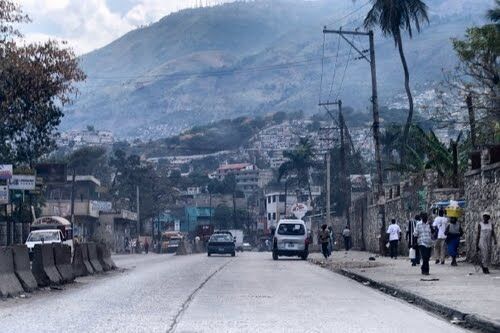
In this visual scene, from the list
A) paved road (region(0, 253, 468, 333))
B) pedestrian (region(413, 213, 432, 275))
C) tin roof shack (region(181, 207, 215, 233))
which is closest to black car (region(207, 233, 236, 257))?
pedestrian (region(413, 213, 432, 275))

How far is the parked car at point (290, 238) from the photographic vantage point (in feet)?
165

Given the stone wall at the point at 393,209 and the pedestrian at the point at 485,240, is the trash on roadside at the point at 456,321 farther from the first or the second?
the stone wall at the point at 393,209

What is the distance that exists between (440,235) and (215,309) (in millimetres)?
17108

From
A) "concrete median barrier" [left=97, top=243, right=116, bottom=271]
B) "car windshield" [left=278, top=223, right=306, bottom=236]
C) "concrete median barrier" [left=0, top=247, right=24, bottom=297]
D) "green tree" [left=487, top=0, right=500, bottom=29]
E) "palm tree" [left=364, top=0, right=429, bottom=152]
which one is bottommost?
"concrete median barrier" [left=0, top=247, right=24, bottom=297]

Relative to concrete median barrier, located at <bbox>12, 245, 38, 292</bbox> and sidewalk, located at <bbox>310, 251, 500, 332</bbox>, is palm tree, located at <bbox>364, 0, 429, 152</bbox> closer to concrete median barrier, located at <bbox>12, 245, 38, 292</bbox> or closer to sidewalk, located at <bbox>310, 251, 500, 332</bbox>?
sidewalk, located at <bbox>310, 251, 500, 332</bbox>

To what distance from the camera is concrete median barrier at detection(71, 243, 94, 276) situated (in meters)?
30.8

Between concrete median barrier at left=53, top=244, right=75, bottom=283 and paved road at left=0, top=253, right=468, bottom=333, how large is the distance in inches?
24.8

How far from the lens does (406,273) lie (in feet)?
99.8

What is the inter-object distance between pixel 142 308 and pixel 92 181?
307 feet

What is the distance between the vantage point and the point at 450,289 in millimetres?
22500

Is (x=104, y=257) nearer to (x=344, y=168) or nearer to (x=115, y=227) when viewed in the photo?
(x=344, y=168)

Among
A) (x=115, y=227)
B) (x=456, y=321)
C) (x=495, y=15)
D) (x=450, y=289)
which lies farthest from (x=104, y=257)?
(x=115, y=227)

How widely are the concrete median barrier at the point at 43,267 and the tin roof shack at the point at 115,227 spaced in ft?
210

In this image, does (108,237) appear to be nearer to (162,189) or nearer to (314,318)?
(162,189)
